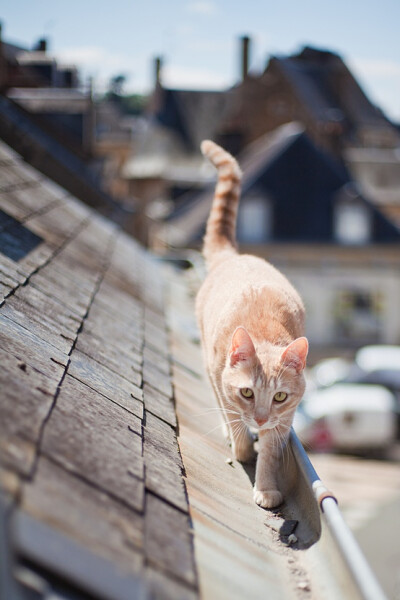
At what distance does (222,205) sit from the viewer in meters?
5.00

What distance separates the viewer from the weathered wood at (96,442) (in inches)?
67.6

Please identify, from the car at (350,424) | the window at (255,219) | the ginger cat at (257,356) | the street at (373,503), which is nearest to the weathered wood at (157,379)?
the ginger cat at (257,356)

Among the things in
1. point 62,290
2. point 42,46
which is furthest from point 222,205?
point 42,46

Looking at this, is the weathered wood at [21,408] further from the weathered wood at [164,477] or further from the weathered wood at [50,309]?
the weathered wood at [50,309]

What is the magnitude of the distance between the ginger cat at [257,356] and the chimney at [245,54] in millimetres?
37186

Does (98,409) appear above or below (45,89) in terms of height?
below

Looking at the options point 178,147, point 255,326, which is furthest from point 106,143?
point 255,326

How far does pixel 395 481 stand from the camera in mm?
15375

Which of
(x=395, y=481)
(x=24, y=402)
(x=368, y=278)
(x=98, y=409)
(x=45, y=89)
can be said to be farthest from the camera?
(x=368, y=278)

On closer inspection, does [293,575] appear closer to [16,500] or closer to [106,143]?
[16,500]

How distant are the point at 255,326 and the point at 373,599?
2136 mm

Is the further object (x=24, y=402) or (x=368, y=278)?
(x=368, y=278)

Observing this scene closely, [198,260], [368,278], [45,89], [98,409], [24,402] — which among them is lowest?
[368,278]

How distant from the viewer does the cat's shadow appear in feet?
7.33
